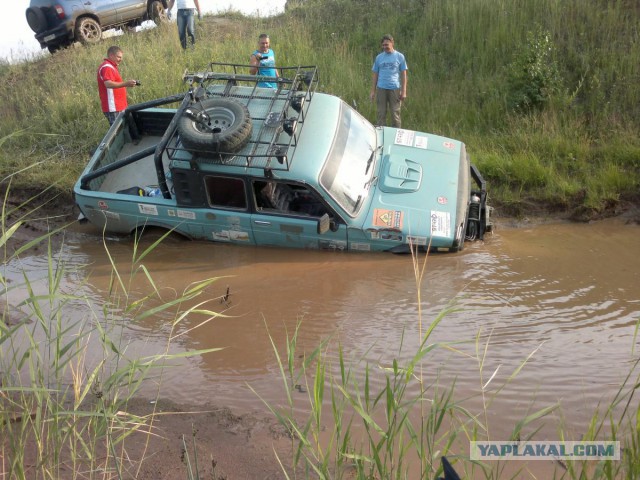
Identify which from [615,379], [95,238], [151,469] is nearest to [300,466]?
[151,469]

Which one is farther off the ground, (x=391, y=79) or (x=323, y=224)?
(x=391, y=79)

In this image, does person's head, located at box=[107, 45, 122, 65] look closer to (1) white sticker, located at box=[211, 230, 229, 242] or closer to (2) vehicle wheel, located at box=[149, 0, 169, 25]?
(1) white sticker, located at box=[211, 230, 229, 242]

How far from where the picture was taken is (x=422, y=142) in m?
8.04

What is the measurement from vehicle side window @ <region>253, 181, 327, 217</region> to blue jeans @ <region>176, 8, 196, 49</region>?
6.65m

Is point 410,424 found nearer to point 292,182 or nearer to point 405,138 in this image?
point 292,182

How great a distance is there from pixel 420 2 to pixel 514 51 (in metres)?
2.82

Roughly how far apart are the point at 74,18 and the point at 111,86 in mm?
5314

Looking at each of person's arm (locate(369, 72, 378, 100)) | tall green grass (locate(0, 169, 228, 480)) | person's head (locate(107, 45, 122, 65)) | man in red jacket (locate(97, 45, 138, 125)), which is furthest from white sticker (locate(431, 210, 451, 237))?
person's head (locate(107, 45, 122, 65))

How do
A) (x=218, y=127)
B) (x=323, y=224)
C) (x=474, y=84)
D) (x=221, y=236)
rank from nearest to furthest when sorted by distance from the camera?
(x=323, y=224) → (x=218, y=127) → (x=221, y=236) → (x=474, y=84)

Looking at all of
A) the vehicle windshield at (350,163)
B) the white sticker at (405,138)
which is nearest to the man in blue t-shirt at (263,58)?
the vehicle windshield at (350,163)

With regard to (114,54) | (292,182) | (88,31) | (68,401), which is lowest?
(68,401)

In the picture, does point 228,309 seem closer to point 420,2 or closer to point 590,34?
point 590,34

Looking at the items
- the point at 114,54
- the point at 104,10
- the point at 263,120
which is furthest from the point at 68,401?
the point at 104,10

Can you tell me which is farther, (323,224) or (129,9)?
(129,9)
